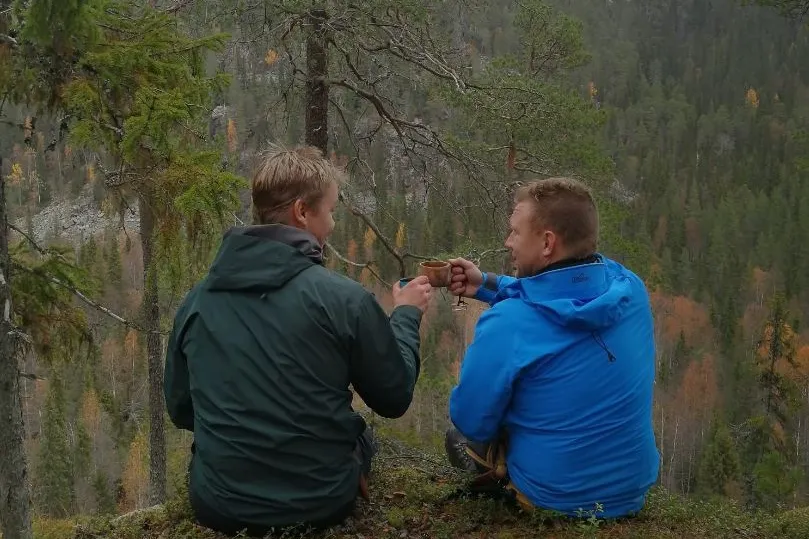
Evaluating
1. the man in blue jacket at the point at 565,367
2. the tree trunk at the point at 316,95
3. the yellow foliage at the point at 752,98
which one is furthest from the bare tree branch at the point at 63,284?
the yellow foliage at the point at 752,98

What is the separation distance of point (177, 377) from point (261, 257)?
650mm

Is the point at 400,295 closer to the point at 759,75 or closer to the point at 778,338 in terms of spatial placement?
the point at 778,338

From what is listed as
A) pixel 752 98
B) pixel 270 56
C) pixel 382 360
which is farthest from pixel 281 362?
pixel 752 98

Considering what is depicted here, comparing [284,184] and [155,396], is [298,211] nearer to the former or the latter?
[284,184]

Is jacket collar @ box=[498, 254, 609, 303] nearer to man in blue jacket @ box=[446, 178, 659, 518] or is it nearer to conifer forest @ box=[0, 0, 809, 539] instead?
man in blue jacket @ box=[446, 178, 659, 518]

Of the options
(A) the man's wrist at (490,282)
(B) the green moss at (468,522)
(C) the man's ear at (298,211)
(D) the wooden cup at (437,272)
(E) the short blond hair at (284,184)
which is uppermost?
(E) the short blond hair at (284,184)

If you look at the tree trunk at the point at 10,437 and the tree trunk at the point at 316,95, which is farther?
the tree trunk at the point at 316,95

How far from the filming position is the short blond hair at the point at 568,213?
2.66 m

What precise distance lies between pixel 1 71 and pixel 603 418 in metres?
4.13

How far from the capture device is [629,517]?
292 cm

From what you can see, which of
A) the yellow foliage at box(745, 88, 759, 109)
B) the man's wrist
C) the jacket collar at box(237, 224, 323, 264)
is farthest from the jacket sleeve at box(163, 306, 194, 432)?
the yellow foliage at box(745, 88, 759, 109)

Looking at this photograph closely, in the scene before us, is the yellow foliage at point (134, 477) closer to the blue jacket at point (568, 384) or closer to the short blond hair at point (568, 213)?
the blue jacket at point (568, 384)

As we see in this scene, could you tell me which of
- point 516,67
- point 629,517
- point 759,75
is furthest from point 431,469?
point 759,75

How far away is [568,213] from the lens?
8.77 feet
